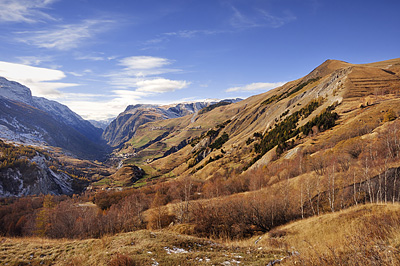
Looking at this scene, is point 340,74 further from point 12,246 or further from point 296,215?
point 12,246

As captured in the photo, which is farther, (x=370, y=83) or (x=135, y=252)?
(x=370, y=83)

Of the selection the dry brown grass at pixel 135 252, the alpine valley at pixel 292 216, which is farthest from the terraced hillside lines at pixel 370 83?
the dry brown grass at pixel 135 252

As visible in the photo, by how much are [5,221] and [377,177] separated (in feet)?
576

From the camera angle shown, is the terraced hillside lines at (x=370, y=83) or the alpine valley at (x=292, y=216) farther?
the terraced hillside lines at (x=370, y=83)

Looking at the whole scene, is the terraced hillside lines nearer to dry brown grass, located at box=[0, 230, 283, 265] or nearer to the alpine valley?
the alpine valley

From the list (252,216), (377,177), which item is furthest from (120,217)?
(377,177)

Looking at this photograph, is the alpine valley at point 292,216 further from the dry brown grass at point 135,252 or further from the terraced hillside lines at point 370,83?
the terraced hillside lines at point 370,83

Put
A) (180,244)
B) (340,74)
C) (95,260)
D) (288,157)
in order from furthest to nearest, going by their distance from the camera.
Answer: (340,74) → (288,157) → (180,244) → (95,260)

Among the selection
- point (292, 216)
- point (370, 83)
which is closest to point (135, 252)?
point (292, 216)

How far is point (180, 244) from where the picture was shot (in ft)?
59.9

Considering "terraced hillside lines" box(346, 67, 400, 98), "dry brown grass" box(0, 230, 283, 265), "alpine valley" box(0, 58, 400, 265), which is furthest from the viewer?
"terraced hillside lines" box(346, 67, 400, 98)

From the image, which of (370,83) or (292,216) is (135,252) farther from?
(370,83)

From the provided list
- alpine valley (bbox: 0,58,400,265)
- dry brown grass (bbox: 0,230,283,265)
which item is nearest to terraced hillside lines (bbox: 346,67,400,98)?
alpine valley (bbox: 0,58,400,265)

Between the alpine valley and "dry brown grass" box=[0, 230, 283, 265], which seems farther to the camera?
the alpine valley
